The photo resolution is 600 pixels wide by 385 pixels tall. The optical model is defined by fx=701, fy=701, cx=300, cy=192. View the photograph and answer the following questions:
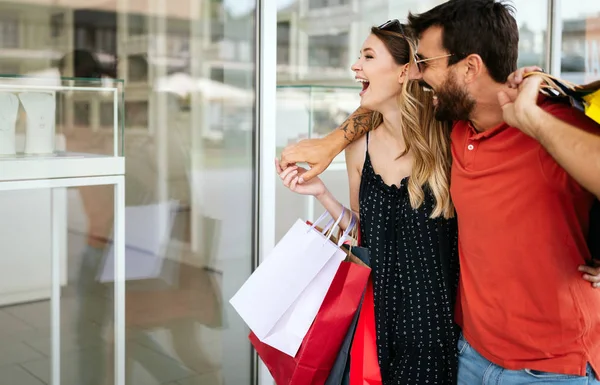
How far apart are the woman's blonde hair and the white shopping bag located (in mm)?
275

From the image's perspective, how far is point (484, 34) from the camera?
1576 millimetres

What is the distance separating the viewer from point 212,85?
8.46ft

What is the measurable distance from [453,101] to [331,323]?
24.9 inches

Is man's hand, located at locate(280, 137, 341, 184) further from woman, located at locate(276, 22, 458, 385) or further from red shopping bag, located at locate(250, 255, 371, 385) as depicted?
red shopping bag, located at locate(250, 255, 371, 385)

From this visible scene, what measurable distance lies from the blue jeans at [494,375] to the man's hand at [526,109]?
1.79 ft

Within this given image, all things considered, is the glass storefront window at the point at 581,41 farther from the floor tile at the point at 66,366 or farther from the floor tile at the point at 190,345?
the floor tile at the point at 66,366

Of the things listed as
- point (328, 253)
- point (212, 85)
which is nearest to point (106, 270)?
point (212, 85)

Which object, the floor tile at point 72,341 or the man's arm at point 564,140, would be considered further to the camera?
the floor tile at point 72,341

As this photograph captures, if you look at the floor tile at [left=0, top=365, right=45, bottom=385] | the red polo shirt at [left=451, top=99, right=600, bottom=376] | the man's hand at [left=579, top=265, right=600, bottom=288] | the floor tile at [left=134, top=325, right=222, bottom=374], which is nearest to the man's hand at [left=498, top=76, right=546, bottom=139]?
the red polo shirt at [left=451, top=99, right=600, bottom=376]

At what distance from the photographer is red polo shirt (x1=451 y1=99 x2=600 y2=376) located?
57.7 inches

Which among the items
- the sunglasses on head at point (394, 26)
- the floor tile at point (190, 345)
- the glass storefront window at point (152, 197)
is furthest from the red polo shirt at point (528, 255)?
the floor tile at point (190, 345)

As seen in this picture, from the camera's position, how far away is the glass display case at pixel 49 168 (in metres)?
2.13

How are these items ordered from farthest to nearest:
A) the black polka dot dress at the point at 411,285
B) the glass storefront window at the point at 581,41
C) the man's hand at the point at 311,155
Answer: the glass storefront window at the point at 581,41
the man's hand at the point at 311,155
the black polka dot dress at the point at 411,285

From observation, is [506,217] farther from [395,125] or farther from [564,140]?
[395,125]
